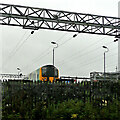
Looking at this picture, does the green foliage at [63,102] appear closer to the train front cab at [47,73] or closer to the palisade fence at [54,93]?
the palisade fence at [54,93]

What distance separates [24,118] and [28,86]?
9.81ft

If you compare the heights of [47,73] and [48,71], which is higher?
[48,71]

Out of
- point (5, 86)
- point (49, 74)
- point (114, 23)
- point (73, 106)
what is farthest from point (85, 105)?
point (49, 74)

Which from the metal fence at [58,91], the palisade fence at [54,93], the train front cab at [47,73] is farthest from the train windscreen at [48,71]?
the metal fence at [58,91]

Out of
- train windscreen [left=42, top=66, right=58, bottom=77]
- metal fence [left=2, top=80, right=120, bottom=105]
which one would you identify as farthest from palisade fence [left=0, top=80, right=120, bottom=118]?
train windscreen [left=42, top=66, right=58, bottom=77]

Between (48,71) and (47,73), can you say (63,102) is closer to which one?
(47,73)

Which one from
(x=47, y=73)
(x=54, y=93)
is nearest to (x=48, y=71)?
(x=47, y=73)

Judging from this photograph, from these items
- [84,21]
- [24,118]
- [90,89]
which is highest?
[84,21]

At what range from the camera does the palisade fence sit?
10305 mm

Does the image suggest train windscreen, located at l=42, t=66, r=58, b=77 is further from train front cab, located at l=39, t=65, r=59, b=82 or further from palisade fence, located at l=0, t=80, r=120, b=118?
palisade fence, located at l=0, t=80, r=120, b=118

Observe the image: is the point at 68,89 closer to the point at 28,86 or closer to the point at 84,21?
the point at 28,86

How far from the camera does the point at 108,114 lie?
29.4 feet

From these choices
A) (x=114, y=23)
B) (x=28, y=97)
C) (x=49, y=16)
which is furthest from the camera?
(x=114, y=23)

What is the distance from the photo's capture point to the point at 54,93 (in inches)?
440
